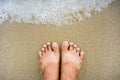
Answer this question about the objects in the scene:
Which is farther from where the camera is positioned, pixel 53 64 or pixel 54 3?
pixel 54 3

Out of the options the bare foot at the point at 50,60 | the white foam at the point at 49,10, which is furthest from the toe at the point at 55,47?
the white foam at the point at 49,10

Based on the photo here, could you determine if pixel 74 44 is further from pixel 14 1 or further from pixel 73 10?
pixel 14 1

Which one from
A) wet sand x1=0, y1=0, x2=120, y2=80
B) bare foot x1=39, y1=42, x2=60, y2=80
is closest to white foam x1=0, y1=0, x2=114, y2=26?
wet sand x1=0, y1=0, x2=120, y2=80

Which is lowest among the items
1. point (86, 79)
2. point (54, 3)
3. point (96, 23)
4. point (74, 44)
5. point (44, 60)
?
point (86, 79)

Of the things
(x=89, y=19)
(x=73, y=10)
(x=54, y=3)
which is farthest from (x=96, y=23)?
(x=54, y=3)

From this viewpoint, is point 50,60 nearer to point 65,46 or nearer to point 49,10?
point 65,46

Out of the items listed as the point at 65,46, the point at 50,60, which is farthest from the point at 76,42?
the point at 50,60

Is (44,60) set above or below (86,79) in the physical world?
above

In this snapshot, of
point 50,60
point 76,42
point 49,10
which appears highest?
point 49,10
